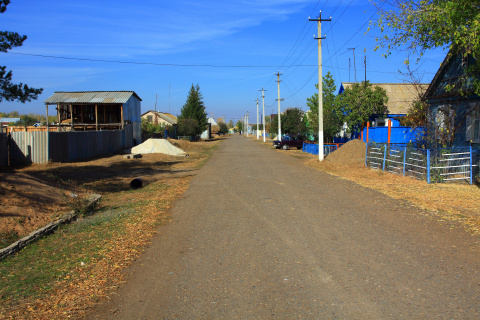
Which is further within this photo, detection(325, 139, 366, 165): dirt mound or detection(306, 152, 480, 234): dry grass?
detection(325, 139, 366, 165): dirt mound

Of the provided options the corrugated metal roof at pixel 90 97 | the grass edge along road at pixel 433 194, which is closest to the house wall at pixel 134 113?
the corrugated metal roof at pixel 90 97

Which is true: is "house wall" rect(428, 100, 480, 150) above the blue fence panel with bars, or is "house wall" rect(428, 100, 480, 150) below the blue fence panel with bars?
above

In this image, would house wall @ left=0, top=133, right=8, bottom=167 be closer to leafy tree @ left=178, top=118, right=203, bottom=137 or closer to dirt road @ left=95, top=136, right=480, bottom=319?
dirt road @ left=95, top=136, right=480, bottom=319

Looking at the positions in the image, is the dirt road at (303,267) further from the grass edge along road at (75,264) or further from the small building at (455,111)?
the small building at (455,111)

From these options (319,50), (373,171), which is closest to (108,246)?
(373,171)

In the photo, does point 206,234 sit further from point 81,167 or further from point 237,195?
point 81,167

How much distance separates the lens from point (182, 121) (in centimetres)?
6531

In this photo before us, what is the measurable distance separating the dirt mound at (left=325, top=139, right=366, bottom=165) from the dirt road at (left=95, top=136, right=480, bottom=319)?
11.0 metres

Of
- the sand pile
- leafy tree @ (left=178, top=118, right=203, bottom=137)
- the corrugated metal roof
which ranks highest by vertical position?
the corrugated metal roof

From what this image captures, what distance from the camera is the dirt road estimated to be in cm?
416

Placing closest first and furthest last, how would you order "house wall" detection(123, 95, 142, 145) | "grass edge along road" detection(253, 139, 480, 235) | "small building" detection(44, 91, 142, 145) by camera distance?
1. "grass edge along road" detection(253, 139, 480, 235)
2. "small building" detection(44, 91, 142, 145)
3. "house wall" detection(123, 95, 142, 145)

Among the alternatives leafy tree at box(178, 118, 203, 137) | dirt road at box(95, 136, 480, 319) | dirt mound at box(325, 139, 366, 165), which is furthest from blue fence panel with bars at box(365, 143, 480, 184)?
leafy tree at box(178, 118, 203, 137)

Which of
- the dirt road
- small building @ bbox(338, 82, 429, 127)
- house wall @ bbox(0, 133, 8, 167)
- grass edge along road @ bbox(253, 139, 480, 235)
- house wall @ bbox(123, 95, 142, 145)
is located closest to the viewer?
the dirt road

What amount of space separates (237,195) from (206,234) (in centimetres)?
439
